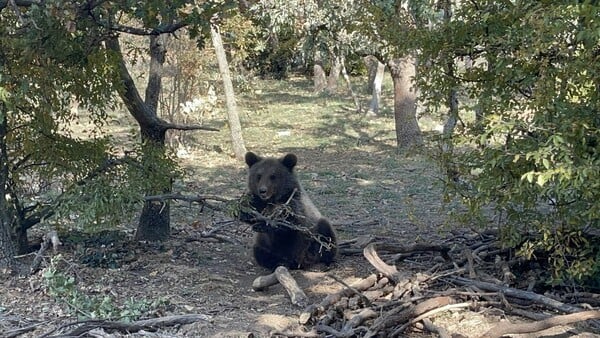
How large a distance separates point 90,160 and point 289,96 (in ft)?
84.0

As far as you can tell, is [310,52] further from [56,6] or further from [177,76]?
[56,6]

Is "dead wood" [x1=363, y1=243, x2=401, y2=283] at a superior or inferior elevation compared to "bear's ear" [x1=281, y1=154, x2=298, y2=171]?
inferior

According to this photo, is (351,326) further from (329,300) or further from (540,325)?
(540,325)

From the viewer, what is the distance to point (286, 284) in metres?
7.88

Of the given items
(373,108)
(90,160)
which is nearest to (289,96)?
(373,108)

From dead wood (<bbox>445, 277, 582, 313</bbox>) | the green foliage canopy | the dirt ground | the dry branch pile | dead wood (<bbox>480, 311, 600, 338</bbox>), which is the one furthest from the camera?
the dirt ground

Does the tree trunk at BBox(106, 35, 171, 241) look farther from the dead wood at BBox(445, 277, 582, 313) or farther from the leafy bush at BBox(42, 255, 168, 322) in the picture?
the dead wood at BBox(445, 277, 582, 313)

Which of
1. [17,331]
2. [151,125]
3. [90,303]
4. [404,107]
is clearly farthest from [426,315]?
[404,107]

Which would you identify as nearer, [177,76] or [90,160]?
[90,160]

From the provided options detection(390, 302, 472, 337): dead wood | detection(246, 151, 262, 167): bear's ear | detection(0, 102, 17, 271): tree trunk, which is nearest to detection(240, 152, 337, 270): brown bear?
detection(246, 151, 262, 167): bear's ear

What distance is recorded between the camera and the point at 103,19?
791 cm

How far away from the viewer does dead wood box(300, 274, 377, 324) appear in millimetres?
6699

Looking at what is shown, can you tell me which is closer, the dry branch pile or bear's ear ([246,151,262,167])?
the dry branch pile

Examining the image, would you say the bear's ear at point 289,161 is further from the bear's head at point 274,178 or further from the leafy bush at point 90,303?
the leafy bush at point 90,303
